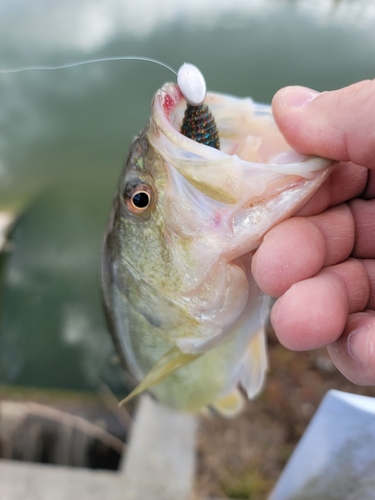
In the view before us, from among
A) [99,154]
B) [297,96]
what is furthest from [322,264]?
[99,154]

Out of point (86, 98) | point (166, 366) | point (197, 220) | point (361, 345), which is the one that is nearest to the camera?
point (361, 345)

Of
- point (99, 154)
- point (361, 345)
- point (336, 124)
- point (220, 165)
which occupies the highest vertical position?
point (336, 124)

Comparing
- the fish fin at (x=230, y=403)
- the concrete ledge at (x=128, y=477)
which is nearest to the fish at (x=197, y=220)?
the fish fin at (x=230, y=403)

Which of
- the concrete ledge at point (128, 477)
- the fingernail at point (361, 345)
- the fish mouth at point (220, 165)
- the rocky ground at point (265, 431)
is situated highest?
the fish mouth at point (220, 165)

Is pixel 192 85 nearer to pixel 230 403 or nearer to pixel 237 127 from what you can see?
pixel 237 127

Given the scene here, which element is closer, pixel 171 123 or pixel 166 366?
pixel 171 123

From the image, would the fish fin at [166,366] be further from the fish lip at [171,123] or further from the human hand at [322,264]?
the fish lip at [171,123]
